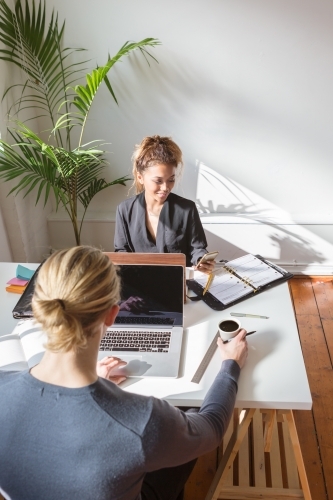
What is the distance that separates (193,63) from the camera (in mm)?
2793

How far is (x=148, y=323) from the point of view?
171 cm

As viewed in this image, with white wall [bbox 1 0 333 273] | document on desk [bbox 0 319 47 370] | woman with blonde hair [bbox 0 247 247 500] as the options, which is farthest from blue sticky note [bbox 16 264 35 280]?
white wall [bbox 1 0 333 273]

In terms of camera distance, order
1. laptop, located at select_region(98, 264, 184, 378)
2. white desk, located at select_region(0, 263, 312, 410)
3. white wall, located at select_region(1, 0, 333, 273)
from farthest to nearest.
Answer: white wall, located at select_region(1, 0, 333, 273) < laptop, located at select_region(98, 264, 184, 378) < white desk, located at select_region(0, 263, 312, 410)

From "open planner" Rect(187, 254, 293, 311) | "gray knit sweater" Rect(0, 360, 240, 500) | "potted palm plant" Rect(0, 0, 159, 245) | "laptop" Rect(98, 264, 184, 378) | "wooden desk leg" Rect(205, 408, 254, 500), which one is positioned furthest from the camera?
"potted palm plant" Rect(0, 0, 159, 245)

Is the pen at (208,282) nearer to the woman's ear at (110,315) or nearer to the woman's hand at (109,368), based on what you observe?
the woman's hand at (109,368)

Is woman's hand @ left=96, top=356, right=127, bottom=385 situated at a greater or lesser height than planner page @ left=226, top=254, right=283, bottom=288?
lesser

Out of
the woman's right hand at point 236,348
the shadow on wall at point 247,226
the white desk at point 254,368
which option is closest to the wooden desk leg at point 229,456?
the white desk at point 254,368

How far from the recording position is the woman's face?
219cm

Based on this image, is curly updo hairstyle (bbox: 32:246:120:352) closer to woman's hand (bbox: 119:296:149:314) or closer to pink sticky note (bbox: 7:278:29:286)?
woman's hand (bbox: 119:296:149:314)

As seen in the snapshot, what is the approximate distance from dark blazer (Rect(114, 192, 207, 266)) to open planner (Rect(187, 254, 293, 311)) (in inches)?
12.6

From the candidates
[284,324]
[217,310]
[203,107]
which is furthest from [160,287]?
[203,107]

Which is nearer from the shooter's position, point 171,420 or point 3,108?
point 171,420

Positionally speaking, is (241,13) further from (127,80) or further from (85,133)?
(85,133)

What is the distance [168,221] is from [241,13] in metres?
1.20
